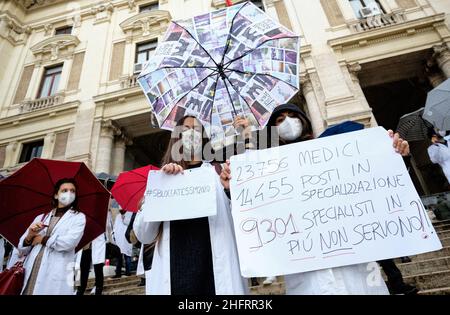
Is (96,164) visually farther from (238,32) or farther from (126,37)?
(238,32)

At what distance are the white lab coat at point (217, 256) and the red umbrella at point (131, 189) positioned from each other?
298 cm

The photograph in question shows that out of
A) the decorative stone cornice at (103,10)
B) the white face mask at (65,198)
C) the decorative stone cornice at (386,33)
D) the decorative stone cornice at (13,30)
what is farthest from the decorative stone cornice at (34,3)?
the white face mask at (65,198)

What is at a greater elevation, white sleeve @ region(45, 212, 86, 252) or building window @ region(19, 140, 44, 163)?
building window @ region(19, 140, 44, 163)

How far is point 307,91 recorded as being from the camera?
32.8 feet

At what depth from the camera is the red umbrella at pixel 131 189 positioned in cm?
484

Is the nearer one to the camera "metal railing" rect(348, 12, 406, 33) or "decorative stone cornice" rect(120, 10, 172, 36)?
"metal railing" rect(348, 12, 406, 33)

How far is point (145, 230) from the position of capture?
1921mm

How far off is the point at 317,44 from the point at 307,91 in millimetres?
2308

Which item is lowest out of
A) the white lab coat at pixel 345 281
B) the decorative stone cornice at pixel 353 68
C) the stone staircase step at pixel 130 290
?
the white lab coat at pixel 345 281

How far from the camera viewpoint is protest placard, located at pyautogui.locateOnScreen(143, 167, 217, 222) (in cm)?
182

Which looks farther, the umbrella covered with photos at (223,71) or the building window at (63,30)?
the building window at (63,30)

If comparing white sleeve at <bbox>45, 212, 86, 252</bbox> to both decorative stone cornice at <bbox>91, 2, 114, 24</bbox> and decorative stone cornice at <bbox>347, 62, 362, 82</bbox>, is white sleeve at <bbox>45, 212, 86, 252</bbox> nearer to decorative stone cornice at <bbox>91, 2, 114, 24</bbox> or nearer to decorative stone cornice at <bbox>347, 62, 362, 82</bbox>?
decorative stone cornice at <bbox>347, 62, 362, 82</bbox>

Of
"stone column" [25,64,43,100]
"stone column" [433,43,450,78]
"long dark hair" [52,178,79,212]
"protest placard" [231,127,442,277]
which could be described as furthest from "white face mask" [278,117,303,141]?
"stone column" [25,64,43,100]

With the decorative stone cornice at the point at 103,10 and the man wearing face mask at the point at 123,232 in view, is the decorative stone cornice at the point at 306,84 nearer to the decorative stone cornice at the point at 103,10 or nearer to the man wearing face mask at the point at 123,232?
the man wearing face mask at the point at 123,232
